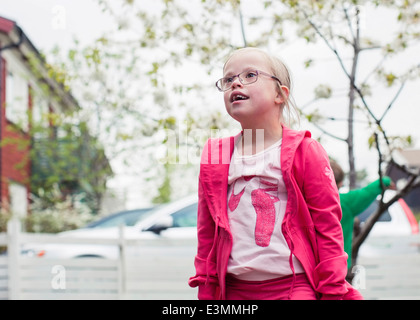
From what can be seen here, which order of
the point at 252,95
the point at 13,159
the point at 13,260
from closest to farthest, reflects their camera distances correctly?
1. the point at 252,95
2. the point at 13,260
3. the point at 13,159

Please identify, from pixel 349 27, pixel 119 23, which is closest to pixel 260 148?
pixel 349 27

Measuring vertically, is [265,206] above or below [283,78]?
below

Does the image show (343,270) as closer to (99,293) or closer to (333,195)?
(333,195)

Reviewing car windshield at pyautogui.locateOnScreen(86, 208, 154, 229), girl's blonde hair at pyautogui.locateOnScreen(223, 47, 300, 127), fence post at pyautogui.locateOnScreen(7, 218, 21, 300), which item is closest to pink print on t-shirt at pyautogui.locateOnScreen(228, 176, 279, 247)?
girl's blonde hair at pyautogui.locateOnScreen(223, 47, 300, 127)

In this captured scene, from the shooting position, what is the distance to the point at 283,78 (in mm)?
1916

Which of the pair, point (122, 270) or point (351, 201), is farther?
point (122, 270)

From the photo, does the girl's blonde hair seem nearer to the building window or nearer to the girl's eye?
the girl's eye

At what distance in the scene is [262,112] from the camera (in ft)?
6.00

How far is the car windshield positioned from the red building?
270 inches

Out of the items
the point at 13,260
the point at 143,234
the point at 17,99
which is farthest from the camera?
the point at 17,99

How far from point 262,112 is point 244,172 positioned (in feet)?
0.63

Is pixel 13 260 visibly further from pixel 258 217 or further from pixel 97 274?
pixel 258 217

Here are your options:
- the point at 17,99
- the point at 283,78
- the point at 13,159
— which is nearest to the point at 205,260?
the point at 283,78

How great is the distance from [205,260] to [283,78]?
62 cm
